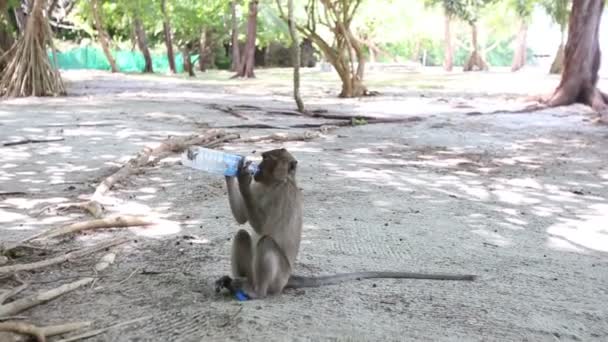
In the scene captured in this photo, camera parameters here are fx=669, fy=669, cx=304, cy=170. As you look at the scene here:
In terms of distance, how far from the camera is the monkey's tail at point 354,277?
4.08 metres

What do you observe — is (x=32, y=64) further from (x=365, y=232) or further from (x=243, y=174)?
(x=243, y=174)

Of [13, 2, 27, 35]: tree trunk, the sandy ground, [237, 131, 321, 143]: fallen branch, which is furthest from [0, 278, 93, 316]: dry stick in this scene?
[13, 2, 27, 35]: tree trunk

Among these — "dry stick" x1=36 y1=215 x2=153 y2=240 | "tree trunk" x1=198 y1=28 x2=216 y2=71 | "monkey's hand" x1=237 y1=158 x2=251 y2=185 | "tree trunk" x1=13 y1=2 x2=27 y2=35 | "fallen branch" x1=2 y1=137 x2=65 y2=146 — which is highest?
"tree trunk" x1=13 y1=2 x2=27 y2=35

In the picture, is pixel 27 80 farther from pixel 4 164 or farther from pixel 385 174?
pixel 385 174

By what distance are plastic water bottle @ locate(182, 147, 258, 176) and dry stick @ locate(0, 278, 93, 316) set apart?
971 millimetres

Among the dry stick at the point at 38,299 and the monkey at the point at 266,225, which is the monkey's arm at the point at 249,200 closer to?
the monkey at the point at 266,225

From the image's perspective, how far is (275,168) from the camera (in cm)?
386

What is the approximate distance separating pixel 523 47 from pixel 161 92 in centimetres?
3168

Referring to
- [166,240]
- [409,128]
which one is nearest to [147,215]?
[166,240]

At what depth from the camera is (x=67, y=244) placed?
16.2 feet

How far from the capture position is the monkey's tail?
4.08 meters

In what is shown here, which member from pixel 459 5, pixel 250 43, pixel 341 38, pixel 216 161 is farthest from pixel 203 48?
pixel 216 161

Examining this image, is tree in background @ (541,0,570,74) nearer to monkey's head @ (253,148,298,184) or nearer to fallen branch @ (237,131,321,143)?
fallen branch @ (237,131,321,143)

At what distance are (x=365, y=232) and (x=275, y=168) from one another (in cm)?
199
